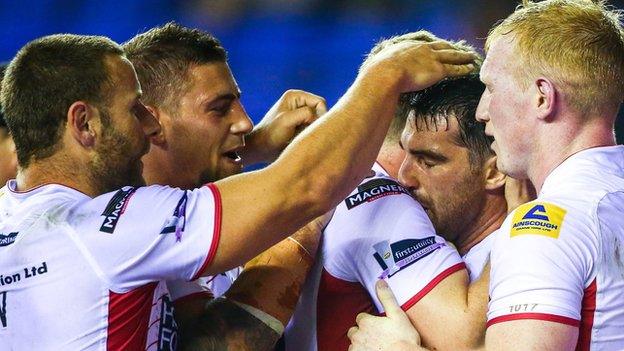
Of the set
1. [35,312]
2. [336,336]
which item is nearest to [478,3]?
[336,336]

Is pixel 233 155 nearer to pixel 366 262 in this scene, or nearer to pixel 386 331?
pixel 366 262

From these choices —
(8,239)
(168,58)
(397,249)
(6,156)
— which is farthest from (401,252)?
(6,156)

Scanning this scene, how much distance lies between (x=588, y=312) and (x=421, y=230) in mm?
767

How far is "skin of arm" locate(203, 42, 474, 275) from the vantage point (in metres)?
2.84

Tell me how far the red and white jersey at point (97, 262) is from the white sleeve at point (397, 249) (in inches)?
20.8

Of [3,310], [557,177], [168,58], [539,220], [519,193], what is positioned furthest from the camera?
[168,58]

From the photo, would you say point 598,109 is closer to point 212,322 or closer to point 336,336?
point 336,336

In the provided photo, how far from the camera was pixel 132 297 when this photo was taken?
2893 millimetres

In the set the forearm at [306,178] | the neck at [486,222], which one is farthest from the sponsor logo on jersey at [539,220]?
the neck at [486,222]

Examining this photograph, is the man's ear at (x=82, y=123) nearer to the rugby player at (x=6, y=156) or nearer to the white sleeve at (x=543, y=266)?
the white sleeve at (x=543, y=266)

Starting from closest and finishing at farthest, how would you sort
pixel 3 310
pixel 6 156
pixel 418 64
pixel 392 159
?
1. pixel 3 310
2. pixel 418 64
3. pixel 392 159
4. pixel 6 156

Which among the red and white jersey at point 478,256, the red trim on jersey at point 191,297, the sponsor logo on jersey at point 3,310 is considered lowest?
the red trim on jersey at point 191,297

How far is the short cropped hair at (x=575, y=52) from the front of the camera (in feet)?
8.79

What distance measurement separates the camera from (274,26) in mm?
7590
